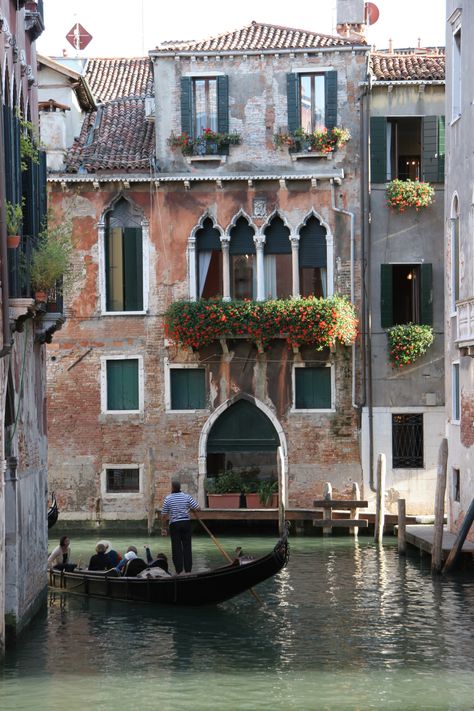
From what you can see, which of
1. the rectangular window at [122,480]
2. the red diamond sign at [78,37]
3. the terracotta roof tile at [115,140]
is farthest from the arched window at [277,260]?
the red diamond sign at [78,37]

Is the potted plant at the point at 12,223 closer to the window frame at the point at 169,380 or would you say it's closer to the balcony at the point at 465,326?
the balcony at the point at 465,326

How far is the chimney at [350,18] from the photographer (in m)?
22.2

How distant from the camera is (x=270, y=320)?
20.4m

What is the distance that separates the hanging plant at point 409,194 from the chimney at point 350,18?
294cm

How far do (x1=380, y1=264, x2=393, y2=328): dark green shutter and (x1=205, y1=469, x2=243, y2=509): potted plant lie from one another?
3229 millimetres

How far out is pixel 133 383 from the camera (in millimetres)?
21219

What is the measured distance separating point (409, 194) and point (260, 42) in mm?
3314

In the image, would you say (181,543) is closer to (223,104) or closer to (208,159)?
(208,159)

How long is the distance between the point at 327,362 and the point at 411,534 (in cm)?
395

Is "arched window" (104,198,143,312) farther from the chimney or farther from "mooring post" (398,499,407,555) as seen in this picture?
"mooring post" (398,499,407,555)

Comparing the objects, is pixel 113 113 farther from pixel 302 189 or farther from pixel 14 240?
pixel 14 240

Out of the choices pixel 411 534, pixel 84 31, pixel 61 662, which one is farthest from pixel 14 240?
pixel 84 31

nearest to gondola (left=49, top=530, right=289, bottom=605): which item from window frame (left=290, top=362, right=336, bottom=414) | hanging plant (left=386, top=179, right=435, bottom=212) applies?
window frame (left=290, top=362, right=336, bottom=414)

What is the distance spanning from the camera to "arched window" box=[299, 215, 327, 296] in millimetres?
21109
